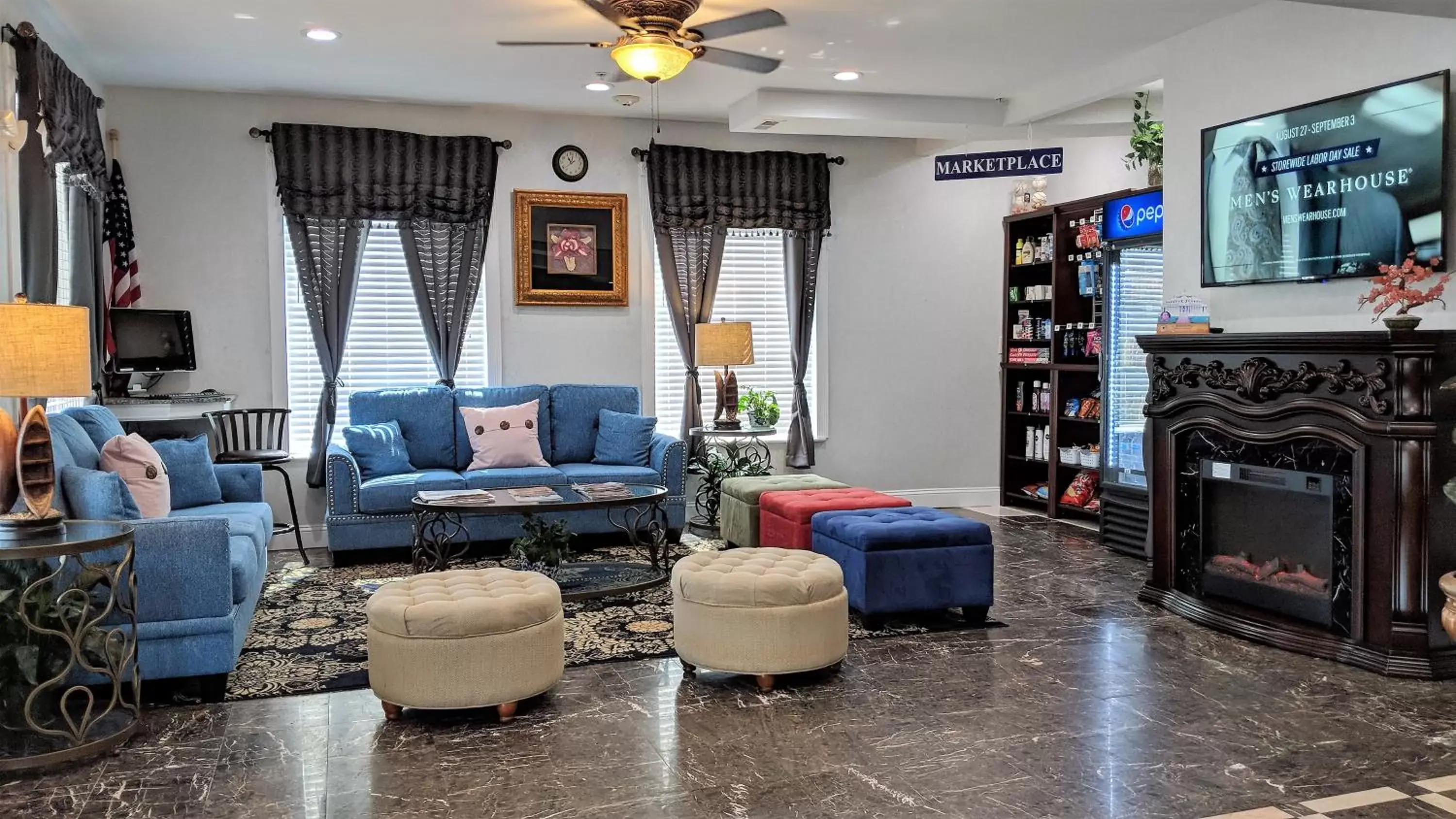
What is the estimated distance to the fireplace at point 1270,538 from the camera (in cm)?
455

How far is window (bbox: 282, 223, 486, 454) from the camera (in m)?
7.22

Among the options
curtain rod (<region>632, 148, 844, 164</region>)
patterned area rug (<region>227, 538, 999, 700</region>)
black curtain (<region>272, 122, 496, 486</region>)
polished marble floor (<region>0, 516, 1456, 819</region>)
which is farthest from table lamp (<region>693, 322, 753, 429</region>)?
polished marble floor (<region>0, 516, 1456, 819</region>)

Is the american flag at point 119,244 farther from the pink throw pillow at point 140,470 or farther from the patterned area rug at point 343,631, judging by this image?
the pink throw pillow at point 140,470

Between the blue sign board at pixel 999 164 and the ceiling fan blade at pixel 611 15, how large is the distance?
2228 mm

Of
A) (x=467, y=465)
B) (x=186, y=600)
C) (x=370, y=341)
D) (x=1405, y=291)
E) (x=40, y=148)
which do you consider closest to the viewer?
(x=186, y=600)

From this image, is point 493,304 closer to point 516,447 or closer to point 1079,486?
point 516,447

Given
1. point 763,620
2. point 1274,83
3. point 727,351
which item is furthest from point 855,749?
point 727,351

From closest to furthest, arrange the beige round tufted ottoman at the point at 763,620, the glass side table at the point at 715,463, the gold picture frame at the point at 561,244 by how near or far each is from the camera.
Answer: the beige round tufted ottoman at the point at 763,620 < the glass side table at the point at 715,463 < the gold picture frame at the point at 561,244

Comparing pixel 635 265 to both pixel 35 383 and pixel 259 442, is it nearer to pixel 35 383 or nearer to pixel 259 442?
pixel 259 442

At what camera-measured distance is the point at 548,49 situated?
5973mm

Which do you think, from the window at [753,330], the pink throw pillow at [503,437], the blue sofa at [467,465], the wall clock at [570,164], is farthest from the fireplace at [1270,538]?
the wall clock at [570,164]

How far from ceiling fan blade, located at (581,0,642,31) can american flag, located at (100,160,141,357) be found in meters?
3.48

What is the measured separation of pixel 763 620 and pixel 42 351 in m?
2.50

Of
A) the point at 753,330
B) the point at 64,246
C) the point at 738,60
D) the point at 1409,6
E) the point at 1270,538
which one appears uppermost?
the point at 738,60
